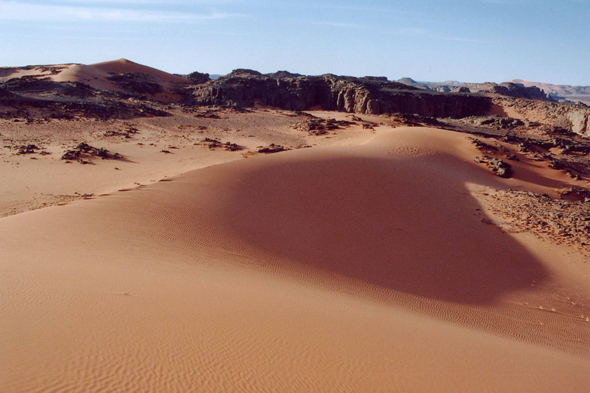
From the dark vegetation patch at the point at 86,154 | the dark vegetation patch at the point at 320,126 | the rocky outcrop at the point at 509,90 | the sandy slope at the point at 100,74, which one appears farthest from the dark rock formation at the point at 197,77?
the rocky outcrop at the point at 509,90

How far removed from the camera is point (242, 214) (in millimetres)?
9281

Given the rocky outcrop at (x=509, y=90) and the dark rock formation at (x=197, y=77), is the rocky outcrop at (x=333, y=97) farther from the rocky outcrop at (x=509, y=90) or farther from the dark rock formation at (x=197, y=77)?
the rocky outcrop at (x=509, y=90)

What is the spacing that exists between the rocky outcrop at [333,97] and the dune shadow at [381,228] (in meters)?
22.6

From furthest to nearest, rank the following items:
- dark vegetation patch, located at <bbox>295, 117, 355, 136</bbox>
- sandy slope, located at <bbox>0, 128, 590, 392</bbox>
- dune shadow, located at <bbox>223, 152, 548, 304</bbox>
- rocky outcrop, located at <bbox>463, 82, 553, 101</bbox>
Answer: rocky outcrop, located at <bbox>463, 82, 553, 101</bbox>, dark vegetation patch, located at <bbox>295, 117, 355, 136</bbox>, dune shadow, located at <bbox>223, 152, 548, 304</bbox>, sandy slope, located at <bbox>0, 128, 590, 392</bbox>

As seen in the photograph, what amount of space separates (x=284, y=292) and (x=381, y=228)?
15.2 ft

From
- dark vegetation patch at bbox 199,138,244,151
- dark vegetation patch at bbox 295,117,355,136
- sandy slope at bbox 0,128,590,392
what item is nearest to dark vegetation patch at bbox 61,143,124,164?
dark vegetation patch at bbox 199,138,244,151

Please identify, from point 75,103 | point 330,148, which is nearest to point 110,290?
point 330,148

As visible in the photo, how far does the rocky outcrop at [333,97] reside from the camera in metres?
35.4

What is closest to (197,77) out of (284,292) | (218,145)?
(218,145)

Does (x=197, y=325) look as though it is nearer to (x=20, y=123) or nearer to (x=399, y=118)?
(x=20, y=123)

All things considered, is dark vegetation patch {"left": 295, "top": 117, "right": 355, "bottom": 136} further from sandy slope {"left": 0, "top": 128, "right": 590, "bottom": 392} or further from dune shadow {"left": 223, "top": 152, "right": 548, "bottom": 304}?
sandy slope {"left": 0, "top": 128, "right": 590, "bottom": 392}

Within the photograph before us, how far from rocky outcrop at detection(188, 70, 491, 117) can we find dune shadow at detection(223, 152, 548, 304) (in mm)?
22642

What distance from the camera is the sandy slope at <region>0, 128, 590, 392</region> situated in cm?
371

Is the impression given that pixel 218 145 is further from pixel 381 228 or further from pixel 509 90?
pixel 509 90
